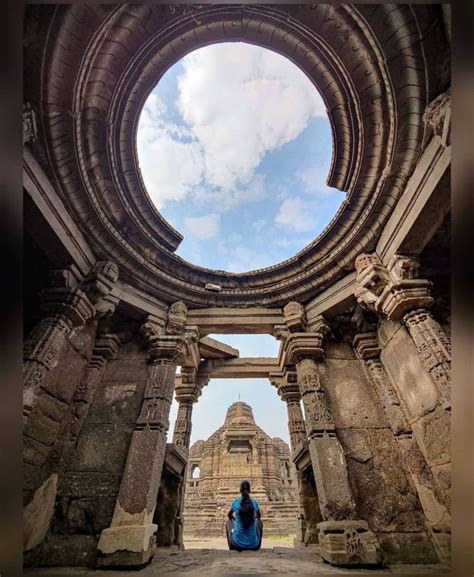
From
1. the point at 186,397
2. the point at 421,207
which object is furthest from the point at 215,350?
the point at 421,207

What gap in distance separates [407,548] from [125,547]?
3109mm

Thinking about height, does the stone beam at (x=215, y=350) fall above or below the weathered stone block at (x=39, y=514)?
above

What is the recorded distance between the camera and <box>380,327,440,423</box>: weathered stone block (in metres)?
3.61

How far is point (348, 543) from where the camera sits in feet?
10.9

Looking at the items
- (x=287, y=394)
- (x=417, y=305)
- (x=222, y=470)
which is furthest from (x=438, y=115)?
(x=222, y=470)

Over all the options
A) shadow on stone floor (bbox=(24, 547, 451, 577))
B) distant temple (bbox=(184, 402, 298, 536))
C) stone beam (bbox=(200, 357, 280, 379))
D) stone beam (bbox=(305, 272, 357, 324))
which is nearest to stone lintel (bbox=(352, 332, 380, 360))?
stone beam (bbox=(305, 272, 357, 324))

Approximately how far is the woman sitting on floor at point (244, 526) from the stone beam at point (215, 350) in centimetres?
265

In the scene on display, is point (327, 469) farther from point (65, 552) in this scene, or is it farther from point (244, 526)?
point (65, 552)

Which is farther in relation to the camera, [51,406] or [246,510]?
[246,510]

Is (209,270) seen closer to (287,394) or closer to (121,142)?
(121,142)

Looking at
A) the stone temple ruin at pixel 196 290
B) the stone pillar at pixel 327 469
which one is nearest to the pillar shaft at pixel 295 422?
the stone temple ruin at pixel 196 290

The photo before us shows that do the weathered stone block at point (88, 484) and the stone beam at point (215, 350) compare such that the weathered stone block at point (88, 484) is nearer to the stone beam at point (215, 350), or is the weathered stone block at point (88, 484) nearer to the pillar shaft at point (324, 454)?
the pillar shaft at point (324, 454)

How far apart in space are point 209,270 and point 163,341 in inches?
57.7

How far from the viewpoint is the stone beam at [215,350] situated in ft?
22.6
